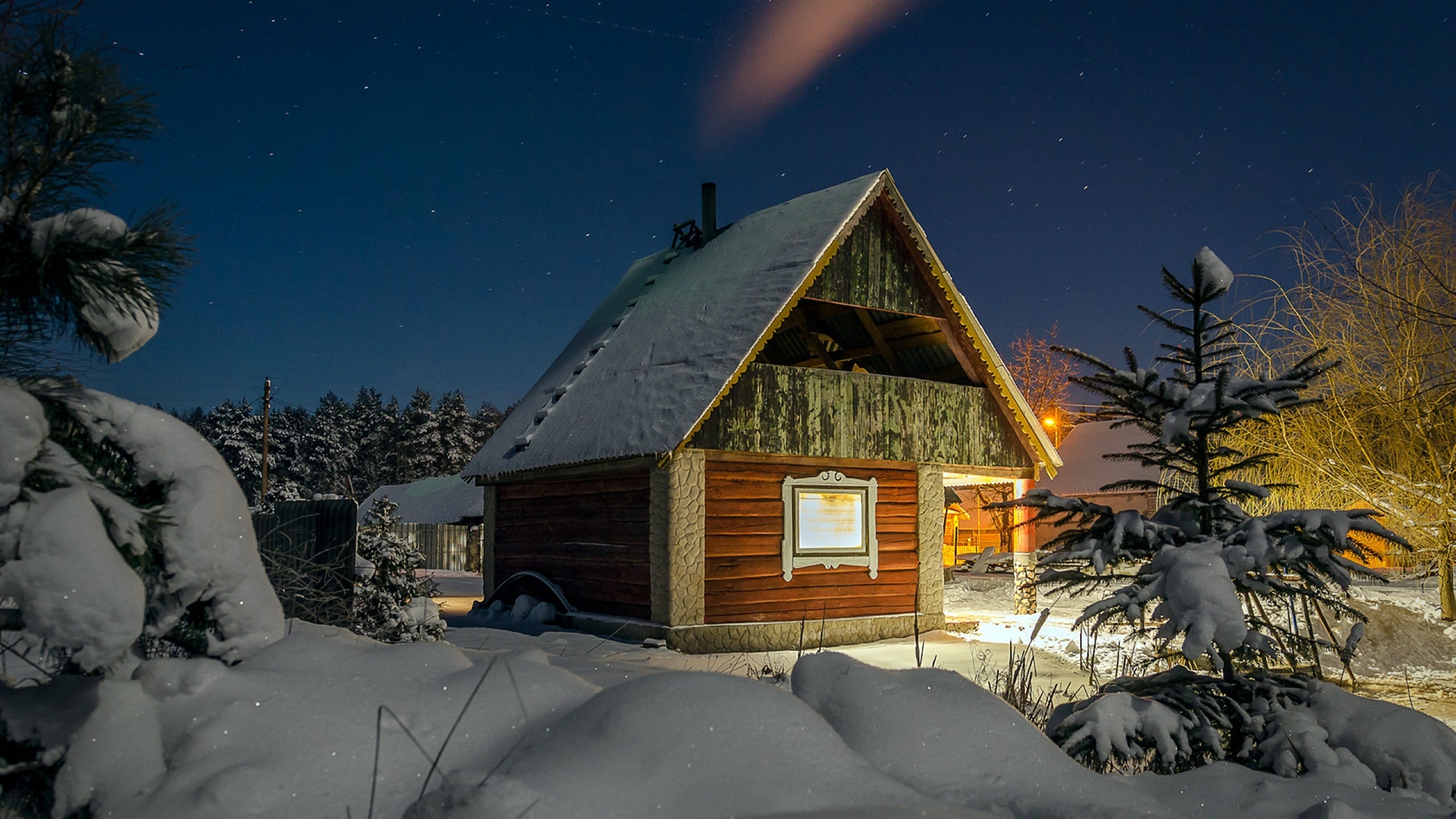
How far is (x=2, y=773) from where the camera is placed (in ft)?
7.52

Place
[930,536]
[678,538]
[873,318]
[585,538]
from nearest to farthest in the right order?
[678,538]
[585,538]
[930,536]
[873,318]

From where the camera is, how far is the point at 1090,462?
43.7m

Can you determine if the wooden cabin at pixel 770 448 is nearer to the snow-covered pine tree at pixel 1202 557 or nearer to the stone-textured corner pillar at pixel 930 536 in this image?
the stone-textured corner pillar at pixel 930 536

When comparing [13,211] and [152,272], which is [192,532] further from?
[13,211]

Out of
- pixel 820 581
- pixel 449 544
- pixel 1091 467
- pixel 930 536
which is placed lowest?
pixel 449 544

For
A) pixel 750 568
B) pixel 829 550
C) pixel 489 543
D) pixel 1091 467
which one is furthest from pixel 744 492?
pixel 1091 467

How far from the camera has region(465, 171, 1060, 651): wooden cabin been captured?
1248cm

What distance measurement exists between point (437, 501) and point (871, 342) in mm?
36505

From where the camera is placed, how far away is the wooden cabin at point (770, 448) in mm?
12477

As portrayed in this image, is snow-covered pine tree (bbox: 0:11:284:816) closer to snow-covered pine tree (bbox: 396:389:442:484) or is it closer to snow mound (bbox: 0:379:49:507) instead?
snow mound (bbox: 0:379:49:507)

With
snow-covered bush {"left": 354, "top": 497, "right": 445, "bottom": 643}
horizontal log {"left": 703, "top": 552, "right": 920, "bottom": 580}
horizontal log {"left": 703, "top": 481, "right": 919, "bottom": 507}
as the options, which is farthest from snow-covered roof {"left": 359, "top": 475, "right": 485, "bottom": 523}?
snow-covered bush {"left": 354, "top": 497, "right": 445, "bottom": 643}

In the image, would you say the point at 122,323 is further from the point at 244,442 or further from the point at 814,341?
the point at 244,442

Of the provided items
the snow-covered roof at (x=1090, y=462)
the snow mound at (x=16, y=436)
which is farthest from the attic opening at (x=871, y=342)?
the snow-covered roof at (x=1090, y=462)

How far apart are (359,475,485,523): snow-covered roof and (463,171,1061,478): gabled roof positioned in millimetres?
28979
